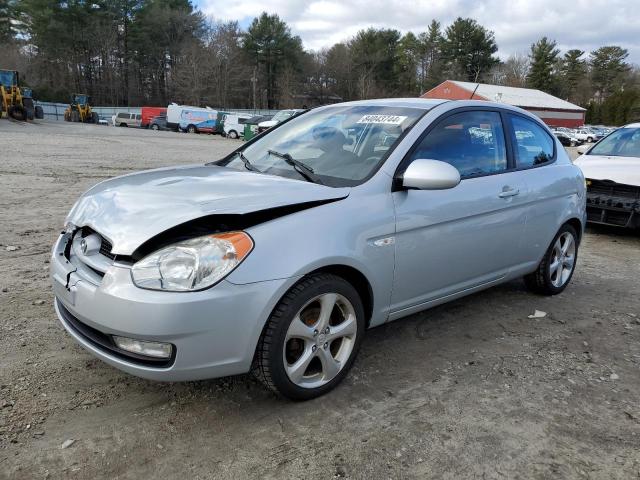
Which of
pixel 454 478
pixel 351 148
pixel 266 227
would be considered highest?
pixel 351 148

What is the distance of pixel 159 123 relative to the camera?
47281mm

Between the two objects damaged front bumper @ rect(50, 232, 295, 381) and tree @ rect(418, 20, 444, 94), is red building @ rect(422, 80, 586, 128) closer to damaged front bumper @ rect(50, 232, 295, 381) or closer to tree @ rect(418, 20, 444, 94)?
tree @ rect(418, 20, 444, 94)

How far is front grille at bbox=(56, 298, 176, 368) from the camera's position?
2.42 m

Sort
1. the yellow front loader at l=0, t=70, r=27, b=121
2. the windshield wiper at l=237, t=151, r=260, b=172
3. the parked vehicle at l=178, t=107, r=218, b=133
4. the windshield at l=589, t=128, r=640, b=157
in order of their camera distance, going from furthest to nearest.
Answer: the parked vehicle at l=178, t=107, r=218, b=133
the yellow front loader at l=0, t=70, r=27, b=121
the windshield at l=589, t=128, r=640, b=157
the windshield wiper at l=237, t=151, r=260, b=172

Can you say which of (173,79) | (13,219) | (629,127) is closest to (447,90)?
(173,79)

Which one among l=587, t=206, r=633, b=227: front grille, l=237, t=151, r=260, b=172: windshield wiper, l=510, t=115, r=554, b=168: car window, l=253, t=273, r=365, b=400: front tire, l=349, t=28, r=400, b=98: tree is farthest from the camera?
l=349, t=28, r=400, b=98: tree

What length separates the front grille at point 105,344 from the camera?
2.42m

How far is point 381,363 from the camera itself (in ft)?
11.0

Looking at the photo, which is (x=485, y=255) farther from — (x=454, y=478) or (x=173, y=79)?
(x=173, y=79)

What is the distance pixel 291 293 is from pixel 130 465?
1.05m

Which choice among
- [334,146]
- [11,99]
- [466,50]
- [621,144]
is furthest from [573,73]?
[334,146]

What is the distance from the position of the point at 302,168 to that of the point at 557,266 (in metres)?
2.80

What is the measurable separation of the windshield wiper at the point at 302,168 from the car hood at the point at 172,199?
122 millimetres

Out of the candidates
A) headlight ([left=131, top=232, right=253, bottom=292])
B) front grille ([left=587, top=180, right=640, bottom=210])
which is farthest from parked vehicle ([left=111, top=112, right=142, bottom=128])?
headlight ([left=131, top=232, right=253, bottom=292])
